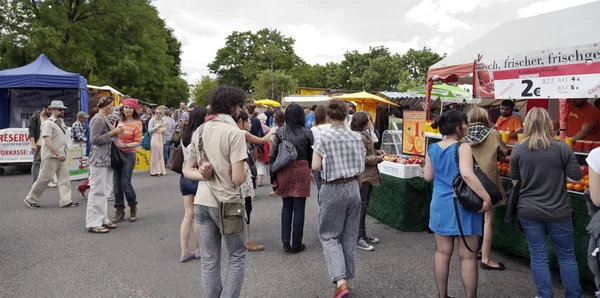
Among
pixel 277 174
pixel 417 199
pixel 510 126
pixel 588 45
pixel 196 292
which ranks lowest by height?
pixel 196 292

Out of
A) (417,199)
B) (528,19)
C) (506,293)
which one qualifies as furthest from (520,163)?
(528,19)

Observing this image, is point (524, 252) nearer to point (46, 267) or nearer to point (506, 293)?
point (506, 293)

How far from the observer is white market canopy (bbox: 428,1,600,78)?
492 cm

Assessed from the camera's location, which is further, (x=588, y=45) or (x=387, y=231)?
(x=387, y=231)

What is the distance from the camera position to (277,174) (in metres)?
4.94

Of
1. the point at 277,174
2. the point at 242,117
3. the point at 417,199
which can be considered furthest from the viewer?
the point at 417,199

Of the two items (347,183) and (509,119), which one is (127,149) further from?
(509,119)

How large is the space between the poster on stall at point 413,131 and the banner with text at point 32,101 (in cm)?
1004

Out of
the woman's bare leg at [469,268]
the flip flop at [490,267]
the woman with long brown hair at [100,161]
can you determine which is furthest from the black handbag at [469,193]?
the woman with long brown hair at [100,161]

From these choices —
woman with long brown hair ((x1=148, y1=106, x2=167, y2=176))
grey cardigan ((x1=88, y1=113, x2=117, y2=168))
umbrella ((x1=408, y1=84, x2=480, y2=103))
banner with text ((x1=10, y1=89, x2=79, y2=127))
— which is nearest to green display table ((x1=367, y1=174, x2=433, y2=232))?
grey cardigan ((x1=88, y1=113, x2=117, y2=168))

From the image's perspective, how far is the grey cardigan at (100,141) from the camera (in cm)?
572

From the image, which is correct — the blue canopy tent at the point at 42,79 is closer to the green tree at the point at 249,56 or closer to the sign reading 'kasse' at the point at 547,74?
the sign reading 'kasse' at the point at 547,74

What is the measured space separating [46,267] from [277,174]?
2685mm

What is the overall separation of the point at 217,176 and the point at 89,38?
23567 millimetres
